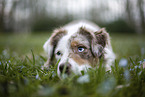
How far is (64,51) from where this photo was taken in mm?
2631

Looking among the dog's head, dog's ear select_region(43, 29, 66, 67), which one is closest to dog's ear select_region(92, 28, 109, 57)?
the dog's head

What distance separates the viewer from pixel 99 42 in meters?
2.70

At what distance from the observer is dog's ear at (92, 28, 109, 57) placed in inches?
103

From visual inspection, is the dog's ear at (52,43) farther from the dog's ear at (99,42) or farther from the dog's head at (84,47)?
the dog's ear at (99,42)

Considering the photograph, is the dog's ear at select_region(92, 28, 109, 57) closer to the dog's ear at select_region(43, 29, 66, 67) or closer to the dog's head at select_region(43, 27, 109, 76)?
the dog's head at select_region(43, 27, 109, 76)

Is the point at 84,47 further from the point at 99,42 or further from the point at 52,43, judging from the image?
the point at 52,43

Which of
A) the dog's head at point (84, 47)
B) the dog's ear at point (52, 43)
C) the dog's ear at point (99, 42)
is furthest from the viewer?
the dog's ear at point (52, 43)

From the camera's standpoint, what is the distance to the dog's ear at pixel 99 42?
262cm

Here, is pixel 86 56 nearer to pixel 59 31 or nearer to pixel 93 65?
pixel 93 65

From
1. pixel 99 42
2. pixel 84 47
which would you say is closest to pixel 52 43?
pixel 84 47

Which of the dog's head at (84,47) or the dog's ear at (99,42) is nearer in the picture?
the dog's head at (84,47)

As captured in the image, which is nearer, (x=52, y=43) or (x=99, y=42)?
(x=99, y=42)

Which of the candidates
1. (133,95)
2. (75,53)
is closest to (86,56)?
(75,53)

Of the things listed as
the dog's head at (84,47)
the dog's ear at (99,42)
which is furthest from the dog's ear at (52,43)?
the dog's ear at (99,42)
